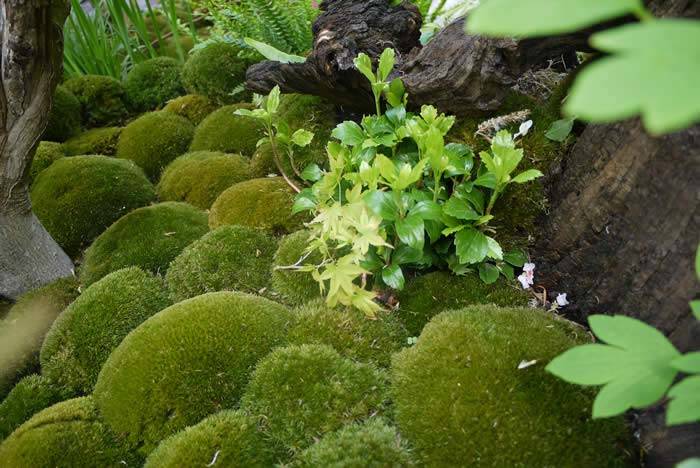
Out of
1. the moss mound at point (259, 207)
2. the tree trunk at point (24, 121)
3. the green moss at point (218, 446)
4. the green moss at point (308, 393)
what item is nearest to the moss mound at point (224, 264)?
the moss mound at point (259, 207)

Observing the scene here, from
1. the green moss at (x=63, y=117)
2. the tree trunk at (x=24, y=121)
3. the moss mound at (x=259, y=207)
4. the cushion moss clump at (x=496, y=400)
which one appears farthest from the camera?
the green moss at (x=63, y=117)

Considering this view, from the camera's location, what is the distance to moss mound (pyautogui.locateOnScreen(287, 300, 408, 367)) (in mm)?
1880

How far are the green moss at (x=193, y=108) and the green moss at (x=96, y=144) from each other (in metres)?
0.47

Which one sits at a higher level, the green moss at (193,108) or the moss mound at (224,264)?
the green moss at (193,108)

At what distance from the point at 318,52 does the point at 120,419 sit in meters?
1.84

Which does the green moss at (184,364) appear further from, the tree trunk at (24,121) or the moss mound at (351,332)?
the tree trunk at (24,121)

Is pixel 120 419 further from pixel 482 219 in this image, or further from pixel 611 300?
pixel 611 300

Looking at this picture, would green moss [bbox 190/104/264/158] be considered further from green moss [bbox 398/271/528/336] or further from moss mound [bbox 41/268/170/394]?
green moss [bbox 398/271/528/336]

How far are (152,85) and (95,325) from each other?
121 inches

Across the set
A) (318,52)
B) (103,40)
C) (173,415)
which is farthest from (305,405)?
(103,40)

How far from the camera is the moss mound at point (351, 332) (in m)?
1.88

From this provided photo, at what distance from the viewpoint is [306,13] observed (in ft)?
12.5

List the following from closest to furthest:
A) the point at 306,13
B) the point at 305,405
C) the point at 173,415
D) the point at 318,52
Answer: the point at 305,405, the point at 173,415, the point at 318,52, the point at 306,13

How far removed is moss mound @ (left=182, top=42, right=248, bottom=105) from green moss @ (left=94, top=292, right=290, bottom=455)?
239 cm
